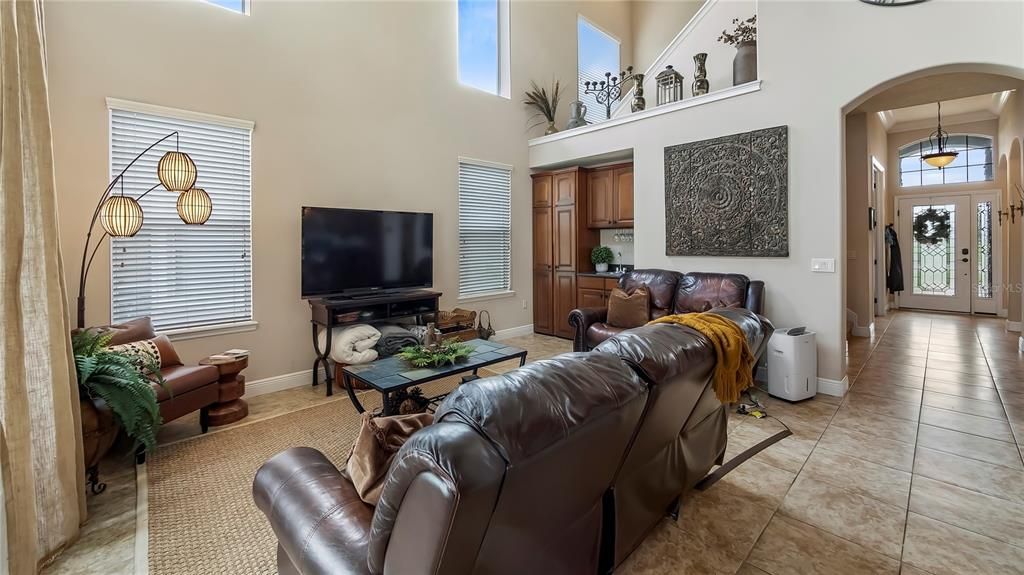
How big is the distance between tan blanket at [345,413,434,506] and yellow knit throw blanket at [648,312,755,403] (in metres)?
1.18

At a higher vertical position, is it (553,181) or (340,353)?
(553,181)

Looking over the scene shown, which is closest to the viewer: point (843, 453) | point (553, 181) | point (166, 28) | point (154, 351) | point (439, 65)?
point (843, 453)

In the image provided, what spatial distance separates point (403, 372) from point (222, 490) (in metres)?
1.16

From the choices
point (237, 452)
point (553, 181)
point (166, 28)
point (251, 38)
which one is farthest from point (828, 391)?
point (166, 28)

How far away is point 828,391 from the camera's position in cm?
380

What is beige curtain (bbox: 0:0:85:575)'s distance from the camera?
1.67 metres

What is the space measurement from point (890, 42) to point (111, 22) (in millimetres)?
5972

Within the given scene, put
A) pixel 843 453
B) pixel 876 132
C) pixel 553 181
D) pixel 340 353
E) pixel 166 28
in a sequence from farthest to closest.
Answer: pixel 876 132
pixel 553 181
pixel 340 353
pixel 166 28
pixel 843 453

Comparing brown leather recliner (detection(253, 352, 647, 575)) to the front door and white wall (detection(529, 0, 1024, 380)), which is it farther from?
the front door

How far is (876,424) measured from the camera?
314 centimetres

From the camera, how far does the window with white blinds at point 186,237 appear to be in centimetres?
337

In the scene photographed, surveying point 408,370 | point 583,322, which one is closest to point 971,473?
point 583,322

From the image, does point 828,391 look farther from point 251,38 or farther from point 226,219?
point 251,38

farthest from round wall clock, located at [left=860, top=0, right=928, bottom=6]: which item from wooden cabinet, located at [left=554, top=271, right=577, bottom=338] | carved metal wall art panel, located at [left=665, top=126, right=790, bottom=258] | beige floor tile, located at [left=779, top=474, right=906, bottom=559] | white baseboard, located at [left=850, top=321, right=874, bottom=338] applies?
white baseboard, located at [left=850, top=321, right=874, bottom=338]
